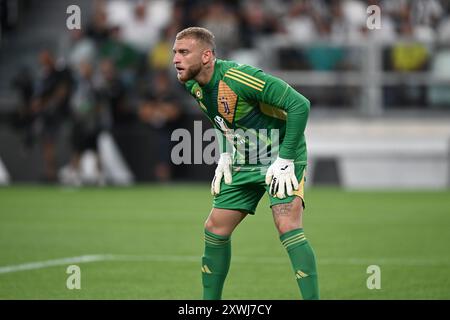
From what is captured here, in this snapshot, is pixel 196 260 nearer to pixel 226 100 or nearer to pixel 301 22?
pixel 226 100

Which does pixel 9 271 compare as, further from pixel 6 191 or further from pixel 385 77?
pixel 385 77

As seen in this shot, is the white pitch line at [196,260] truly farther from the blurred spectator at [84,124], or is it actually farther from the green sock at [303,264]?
the blurred spectator at [84,124]

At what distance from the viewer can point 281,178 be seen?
6.61 m

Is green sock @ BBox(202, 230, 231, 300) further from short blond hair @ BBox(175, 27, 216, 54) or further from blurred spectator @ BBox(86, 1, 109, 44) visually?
blurred spectator @ BBox(86, 1, 109, 44)

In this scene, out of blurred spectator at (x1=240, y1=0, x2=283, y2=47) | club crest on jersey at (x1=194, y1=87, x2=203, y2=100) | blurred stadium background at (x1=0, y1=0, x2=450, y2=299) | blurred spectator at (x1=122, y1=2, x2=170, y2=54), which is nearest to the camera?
club crest on jersey at (x1=194, y1=87, x2=203, y2=100)

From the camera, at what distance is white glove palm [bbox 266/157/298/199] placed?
6605 mm

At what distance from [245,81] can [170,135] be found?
13.6 meters

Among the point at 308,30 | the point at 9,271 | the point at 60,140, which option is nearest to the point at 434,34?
the point at 308,30

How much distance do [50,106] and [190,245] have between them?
385 inches

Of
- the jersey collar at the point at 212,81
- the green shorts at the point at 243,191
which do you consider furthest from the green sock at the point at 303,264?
the jersey collar at the point at 212,81

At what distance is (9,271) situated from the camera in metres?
9.34

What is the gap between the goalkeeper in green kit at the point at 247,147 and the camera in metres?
6.61

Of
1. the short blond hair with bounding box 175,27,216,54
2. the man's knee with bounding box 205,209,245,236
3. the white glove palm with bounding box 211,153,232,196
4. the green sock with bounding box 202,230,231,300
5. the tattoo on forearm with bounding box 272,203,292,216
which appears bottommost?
the green sock with bounding box 202,230,231,300

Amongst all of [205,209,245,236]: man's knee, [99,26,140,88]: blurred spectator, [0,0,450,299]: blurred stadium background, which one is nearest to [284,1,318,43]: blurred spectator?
[0,0,450,299]: blurred stadium background
